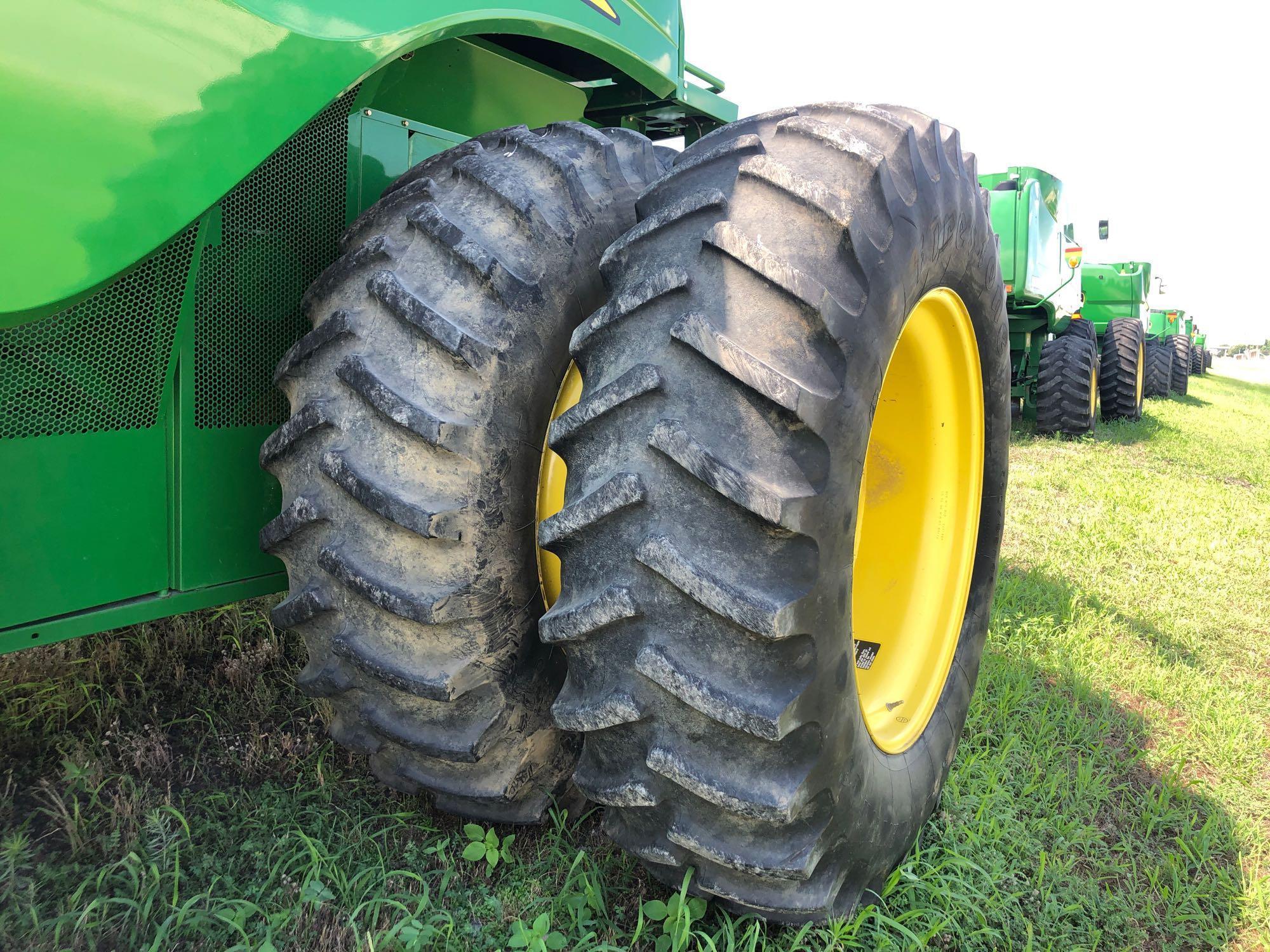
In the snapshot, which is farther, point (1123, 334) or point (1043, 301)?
point (1123, 334)

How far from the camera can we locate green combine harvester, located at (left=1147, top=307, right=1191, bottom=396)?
591 inches

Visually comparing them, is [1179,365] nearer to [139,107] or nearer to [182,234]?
[182,234]

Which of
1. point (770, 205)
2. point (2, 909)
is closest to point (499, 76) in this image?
point (770, 205)

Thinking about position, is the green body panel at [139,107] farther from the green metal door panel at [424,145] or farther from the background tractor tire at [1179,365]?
the background tractor tire at [1179,365]

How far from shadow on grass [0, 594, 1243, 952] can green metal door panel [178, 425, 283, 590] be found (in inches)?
20.6

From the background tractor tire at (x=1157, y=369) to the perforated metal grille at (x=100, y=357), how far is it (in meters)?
15.5

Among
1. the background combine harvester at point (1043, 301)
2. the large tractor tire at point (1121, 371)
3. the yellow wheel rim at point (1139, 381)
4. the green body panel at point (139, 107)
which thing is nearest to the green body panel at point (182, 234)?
the green body panel at point (139, 107)

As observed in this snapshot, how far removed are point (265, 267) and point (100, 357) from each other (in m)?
0.35

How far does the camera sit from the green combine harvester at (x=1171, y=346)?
49.3ft

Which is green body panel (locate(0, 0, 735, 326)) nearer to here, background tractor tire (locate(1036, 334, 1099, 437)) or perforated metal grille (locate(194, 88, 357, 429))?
perforated metal grille (locate(194, 88, 357, 429))

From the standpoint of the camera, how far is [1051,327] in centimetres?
924

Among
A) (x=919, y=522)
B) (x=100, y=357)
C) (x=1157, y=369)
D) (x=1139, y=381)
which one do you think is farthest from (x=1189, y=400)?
(x=100, y=357)

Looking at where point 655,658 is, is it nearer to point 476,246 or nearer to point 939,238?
point 476,246

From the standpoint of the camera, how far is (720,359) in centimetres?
125
